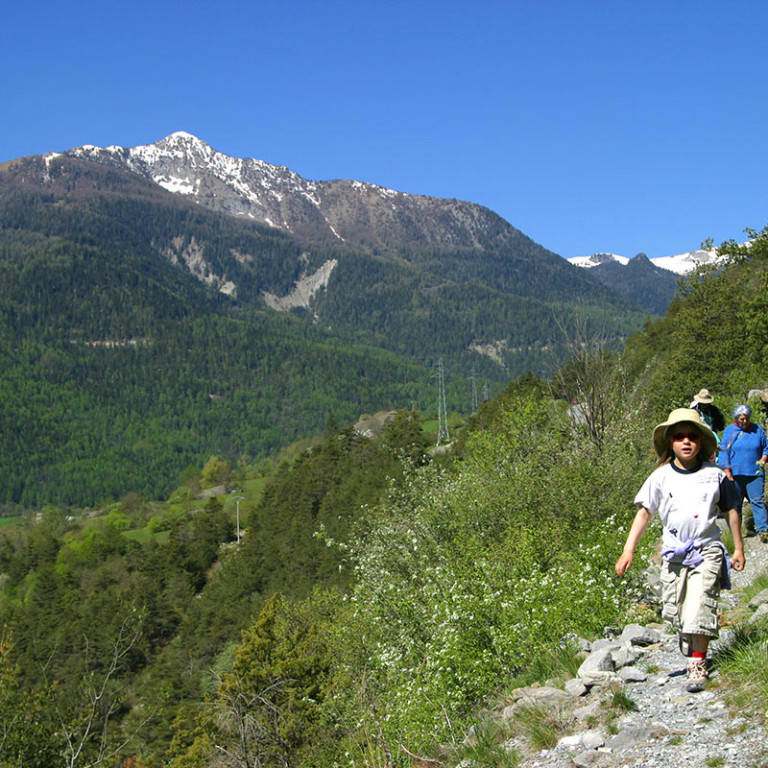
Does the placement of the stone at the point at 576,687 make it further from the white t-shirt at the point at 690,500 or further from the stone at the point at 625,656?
the white t-shirt at the point at 690,500

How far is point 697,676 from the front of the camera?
686 cm

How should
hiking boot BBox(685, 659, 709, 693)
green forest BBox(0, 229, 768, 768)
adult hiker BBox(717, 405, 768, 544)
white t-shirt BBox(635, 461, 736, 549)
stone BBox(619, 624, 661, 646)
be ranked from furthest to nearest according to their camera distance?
adult hiker BBox(717, 405, 768, 544) < green forest BBox(0, 229, 768, 768) < stone BBox(619, 624, 661, 646) < white t-shirt BBox(635, 461, 736, 549) < hiking boot BBox(685, 659, 709, 693)

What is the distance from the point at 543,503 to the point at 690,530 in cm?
1122

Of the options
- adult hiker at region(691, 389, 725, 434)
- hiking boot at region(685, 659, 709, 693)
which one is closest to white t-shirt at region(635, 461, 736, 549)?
hiking boot at region(685, 659, 709, 693)

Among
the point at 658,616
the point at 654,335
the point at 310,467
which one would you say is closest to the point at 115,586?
the point at 310,467

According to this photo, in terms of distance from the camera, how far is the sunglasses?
711 cm

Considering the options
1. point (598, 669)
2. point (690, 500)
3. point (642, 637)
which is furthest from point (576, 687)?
point (690, 500)

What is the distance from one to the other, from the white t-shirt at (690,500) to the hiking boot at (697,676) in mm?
1013

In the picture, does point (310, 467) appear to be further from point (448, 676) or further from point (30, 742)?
point (448, 676)

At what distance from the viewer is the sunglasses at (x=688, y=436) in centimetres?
711

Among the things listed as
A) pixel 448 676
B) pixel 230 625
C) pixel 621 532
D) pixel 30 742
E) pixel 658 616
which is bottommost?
pixel 230 625

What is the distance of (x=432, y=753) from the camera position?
8922 millimetres

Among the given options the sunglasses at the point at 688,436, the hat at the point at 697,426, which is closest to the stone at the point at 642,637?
the hat at the point at 697,426

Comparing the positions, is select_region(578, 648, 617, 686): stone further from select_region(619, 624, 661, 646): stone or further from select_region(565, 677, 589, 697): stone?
select_region(619, 624, 661, 646): stone
